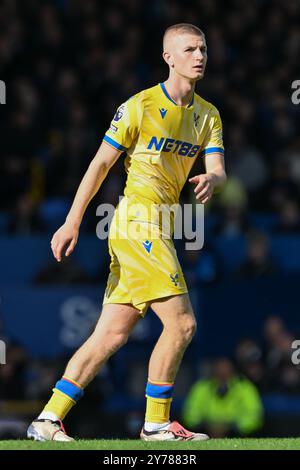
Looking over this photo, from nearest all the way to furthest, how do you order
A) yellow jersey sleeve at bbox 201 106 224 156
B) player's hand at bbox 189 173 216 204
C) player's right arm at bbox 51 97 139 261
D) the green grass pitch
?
1. the green grass pitch
2. player's hand at bbox 189 173 216 204
3. player's right arm at bbox 51 97 139 261
4. yellow jersey sleeve at bbox 201 106 224 156

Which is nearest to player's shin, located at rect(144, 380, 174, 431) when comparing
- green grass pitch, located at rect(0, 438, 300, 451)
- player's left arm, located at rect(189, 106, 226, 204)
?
green grass pitch, located at rect(0, 438, 300, 451)

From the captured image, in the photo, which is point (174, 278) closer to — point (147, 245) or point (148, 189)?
point (147, 245)

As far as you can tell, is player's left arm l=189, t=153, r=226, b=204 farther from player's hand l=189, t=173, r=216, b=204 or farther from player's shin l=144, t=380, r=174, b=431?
player's shin l=144, t=380, r=174, b=431

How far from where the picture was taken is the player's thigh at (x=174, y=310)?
7.43 meters

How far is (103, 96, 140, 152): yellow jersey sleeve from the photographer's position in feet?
24.6

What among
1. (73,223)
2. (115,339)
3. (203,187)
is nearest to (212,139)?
(203,187)

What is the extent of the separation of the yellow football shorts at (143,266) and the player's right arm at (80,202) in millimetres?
268

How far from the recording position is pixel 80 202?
24.4 feet

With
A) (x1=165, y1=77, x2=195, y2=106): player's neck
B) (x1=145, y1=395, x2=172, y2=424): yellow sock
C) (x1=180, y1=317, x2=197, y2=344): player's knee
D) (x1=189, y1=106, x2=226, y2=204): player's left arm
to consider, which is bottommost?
(x1=145, y1=395, x2=172, y2=424): yellow sock

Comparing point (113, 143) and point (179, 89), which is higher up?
point (179, 89)

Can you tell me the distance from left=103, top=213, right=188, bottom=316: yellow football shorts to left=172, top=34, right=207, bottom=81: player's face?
0.88m

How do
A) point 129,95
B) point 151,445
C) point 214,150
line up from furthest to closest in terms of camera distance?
point 129,95 < point 214,150 < point 151,445

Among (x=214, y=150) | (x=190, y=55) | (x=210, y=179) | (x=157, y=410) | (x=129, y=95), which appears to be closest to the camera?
(x=210, y=179)

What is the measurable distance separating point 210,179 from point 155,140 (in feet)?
1.41
